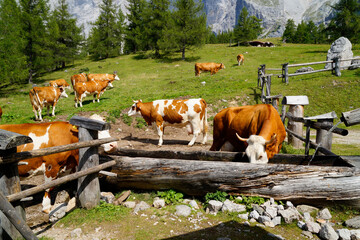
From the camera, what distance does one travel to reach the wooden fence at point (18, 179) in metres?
2.78

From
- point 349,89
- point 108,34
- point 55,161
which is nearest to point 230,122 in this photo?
point 55,161

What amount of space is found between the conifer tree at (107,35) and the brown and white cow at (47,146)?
39808mm

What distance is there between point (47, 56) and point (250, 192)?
114ft

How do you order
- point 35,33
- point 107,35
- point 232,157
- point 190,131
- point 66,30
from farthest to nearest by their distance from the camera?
point 107,35
point 66,30
point 35,33
point 190,131
point 232,157

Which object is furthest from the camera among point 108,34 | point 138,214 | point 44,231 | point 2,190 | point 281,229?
point 108,34

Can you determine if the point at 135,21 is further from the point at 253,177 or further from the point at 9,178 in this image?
the point at 9,178

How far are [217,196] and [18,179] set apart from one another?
3347 mm

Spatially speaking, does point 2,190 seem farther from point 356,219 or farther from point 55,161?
point 356,219

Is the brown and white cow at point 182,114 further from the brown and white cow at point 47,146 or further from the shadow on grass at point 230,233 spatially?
the shadow on grass at point 230,233

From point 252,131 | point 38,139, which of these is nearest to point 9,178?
point 38,139

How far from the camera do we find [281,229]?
3566mm

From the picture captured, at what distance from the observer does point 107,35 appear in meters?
43.0

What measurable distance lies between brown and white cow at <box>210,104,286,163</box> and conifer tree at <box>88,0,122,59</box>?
39.2 metres

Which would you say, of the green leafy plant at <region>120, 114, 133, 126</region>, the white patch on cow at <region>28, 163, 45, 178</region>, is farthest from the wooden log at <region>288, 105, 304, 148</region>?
the green leafy plant at <region>120, 114, 133, 126</region>
